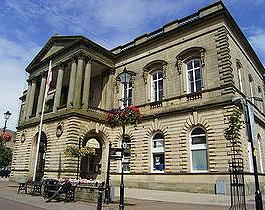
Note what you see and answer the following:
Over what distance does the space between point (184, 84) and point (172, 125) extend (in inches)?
158

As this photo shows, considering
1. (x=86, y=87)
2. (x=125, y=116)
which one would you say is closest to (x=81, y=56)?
(x=86, y=87)

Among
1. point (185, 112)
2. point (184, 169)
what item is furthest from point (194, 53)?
point (184, 169)

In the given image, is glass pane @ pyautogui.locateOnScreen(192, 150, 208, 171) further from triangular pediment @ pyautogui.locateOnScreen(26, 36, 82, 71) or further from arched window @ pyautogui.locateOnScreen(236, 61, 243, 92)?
triangular pediment @ pyautogui.locateOnScreen(26, 36, 82, 71)

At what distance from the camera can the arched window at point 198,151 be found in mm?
21188

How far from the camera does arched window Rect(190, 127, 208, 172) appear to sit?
2119 centimetres

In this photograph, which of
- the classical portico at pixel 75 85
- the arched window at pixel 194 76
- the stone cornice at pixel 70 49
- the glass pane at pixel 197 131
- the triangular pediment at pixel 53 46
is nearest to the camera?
the glass pane at pixel 197 131

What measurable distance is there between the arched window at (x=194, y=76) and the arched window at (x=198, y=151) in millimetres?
3943

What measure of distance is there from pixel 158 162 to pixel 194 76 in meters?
8.71

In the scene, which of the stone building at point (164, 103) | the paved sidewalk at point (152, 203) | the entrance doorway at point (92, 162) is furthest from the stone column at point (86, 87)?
the paved sidewalk at point (152, 203)

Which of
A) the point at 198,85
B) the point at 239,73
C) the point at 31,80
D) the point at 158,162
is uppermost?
the point at 31,80

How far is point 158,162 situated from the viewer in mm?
24312

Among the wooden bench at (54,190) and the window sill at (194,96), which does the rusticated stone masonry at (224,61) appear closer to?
the window sill at (194,96)

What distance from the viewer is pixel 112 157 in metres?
13.5

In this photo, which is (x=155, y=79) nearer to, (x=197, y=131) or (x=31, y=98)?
(x=197, y=131)
